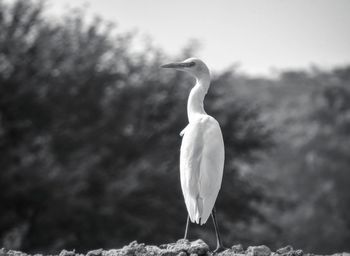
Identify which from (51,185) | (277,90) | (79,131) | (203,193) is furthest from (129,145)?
(277,90)

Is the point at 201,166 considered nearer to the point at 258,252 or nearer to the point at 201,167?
the point at 201,167

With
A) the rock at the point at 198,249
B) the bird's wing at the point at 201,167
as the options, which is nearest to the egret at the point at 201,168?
the bird's wing at the point at 201,167

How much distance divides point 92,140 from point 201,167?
13.8m

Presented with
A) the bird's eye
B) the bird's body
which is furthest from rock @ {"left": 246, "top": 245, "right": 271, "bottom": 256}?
the bird's eye

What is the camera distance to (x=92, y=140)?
70.3 ft

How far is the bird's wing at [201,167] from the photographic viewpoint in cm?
778

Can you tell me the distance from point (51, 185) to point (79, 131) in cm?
199

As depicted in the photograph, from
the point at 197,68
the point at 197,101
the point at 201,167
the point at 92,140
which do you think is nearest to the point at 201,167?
the point at 201,167

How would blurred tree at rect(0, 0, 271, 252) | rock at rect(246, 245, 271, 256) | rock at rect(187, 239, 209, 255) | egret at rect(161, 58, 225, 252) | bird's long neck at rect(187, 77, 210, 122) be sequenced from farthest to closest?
blurred tree at rect(0, 0, 271, 252)
bird's long neck at rect(187, 77, 210, 122)
egret at rect(161, 58, 225, 252)
rock at rect(246, 245, 271, 256)
rock at rect(187, 239, 209, 255)

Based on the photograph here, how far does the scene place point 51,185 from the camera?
20.0 metres

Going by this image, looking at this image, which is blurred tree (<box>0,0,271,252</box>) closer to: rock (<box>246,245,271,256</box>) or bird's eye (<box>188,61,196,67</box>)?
bird's eye (<box>188,61,196,67</box>)

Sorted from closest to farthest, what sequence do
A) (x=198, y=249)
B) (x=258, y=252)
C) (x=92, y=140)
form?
1. (x=198, y=249)
2. (x=258, y=252)
3. (x=92, y=140)

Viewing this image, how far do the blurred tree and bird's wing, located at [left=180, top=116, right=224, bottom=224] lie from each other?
12301 millimetres

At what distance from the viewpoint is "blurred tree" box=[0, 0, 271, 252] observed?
20.2m
